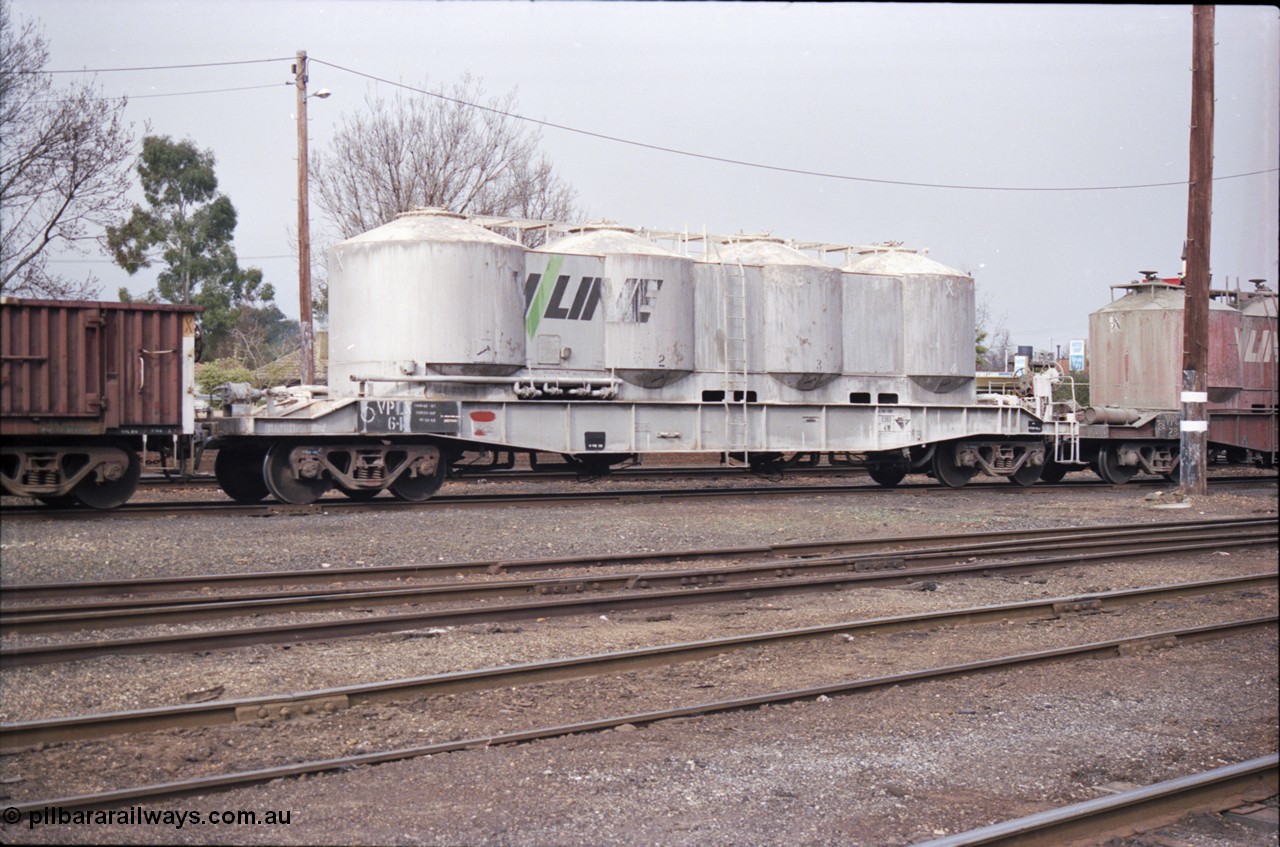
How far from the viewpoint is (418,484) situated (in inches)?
668

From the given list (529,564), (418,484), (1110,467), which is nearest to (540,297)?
(418,484)

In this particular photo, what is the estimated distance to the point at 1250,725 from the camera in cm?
675

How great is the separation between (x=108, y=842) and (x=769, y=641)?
5.04 meters

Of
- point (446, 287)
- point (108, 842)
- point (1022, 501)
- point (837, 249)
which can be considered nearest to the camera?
point (108, 842)

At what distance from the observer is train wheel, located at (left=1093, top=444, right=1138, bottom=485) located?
23.4 m

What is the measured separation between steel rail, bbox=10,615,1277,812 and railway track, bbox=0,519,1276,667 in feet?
9.41

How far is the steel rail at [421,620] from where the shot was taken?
7.69 meters

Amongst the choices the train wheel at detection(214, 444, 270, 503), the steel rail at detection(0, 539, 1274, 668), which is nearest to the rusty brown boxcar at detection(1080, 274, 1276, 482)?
the steel rail at detection(0, 539, 1274, 668)

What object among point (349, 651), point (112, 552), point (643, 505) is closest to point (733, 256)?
point (643, 505)

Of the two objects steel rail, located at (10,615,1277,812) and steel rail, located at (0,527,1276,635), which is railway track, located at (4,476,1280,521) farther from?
steel rail, located at (10,615,1277,812)

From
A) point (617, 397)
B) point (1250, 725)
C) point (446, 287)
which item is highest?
point (446, 287)

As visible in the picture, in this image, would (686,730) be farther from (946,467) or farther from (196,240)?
(196,240)

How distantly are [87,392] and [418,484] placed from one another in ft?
15.7

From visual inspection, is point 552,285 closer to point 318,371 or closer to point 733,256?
point 733,256
